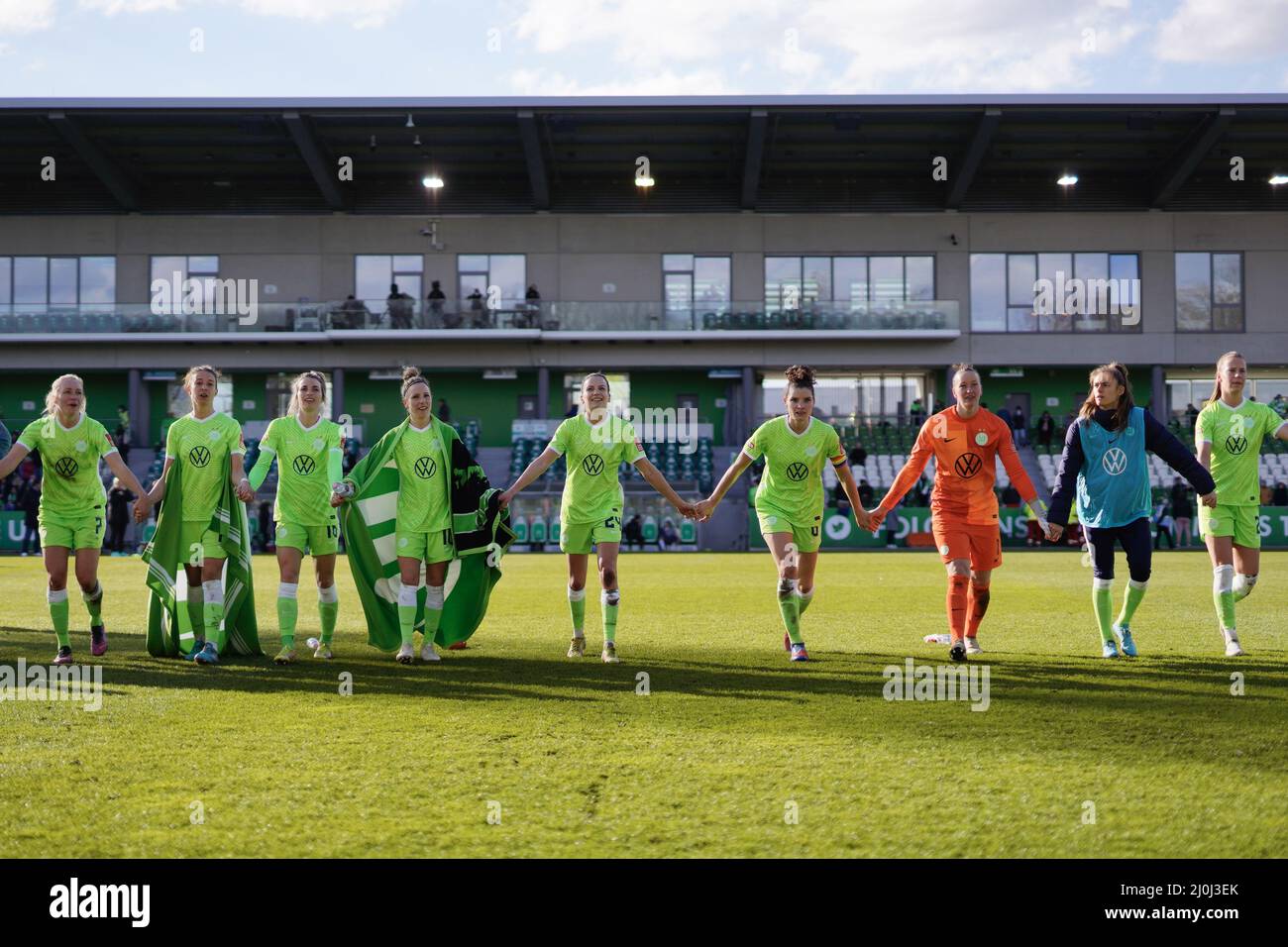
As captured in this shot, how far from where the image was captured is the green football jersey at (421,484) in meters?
9.41

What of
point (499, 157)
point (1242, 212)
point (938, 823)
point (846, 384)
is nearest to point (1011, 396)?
point (846, 384)

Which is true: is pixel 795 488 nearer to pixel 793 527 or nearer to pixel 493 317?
pixel 793 527

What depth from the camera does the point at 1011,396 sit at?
4756 centimetres

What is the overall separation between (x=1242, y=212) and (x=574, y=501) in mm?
43814

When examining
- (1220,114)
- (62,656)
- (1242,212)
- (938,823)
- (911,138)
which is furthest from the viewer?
(1242,212)

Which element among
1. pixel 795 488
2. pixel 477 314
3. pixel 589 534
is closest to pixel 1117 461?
pixel 795 488

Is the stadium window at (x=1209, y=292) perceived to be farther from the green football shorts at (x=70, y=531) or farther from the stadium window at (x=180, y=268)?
the green football shorts at (x=70, y=531)

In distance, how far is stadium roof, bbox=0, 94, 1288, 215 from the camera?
39.3m

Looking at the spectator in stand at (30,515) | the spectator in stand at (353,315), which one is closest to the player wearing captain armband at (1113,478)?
the spectator in stand at (30,515)

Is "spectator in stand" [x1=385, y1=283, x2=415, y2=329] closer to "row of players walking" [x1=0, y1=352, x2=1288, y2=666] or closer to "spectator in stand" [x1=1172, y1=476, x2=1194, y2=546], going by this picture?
"spectator in stand" [x1=1172, y1=476, x2=1194, y2=546]

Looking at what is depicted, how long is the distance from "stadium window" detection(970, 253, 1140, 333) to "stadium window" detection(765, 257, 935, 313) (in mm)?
2021

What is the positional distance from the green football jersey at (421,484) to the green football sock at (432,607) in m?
0.56

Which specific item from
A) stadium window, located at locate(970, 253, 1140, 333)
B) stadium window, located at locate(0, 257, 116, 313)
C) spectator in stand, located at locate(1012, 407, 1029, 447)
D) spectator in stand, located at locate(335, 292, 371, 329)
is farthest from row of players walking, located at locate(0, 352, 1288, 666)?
stadium window, located at locate(0, 257, 116, 313)
